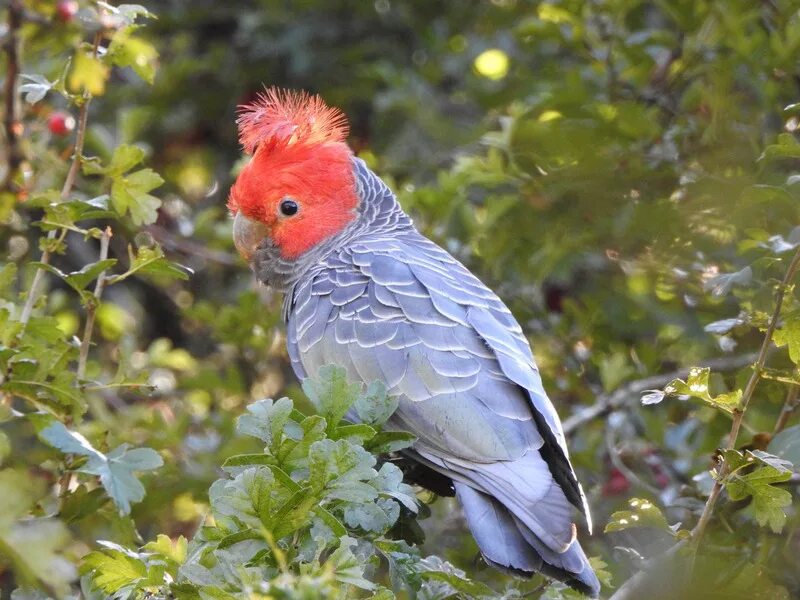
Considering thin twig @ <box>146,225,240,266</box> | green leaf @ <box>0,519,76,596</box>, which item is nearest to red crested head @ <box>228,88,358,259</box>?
thin twig @ <box>146,225,240,266</box>

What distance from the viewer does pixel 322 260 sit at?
4.20 meters

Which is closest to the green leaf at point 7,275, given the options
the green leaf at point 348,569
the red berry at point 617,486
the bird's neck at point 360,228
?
the bird's neck at point 360,228

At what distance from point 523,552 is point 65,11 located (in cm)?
198

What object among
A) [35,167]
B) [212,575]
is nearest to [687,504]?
[212,575]

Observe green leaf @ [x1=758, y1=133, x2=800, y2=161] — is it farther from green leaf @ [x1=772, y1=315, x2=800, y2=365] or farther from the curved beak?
the curved beak

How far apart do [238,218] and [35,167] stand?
3.42 ft

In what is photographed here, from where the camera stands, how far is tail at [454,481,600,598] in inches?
112

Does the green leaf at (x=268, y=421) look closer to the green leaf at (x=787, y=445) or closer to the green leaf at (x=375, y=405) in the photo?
the green leaf at (x=375, y=405)

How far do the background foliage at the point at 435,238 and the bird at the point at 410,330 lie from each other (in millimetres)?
198

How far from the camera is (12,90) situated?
1972 mm

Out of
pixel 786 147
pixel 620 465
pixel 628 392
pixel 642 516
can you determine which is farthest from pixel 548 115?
pixel 642 516

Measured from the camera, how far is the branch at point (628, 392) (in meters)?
4.20

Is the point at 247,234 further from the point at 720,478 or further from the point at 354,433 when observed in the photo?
the point at 720,478

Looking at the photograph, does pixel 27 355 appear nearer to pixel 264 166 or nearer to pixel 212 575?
pixel 212 575
